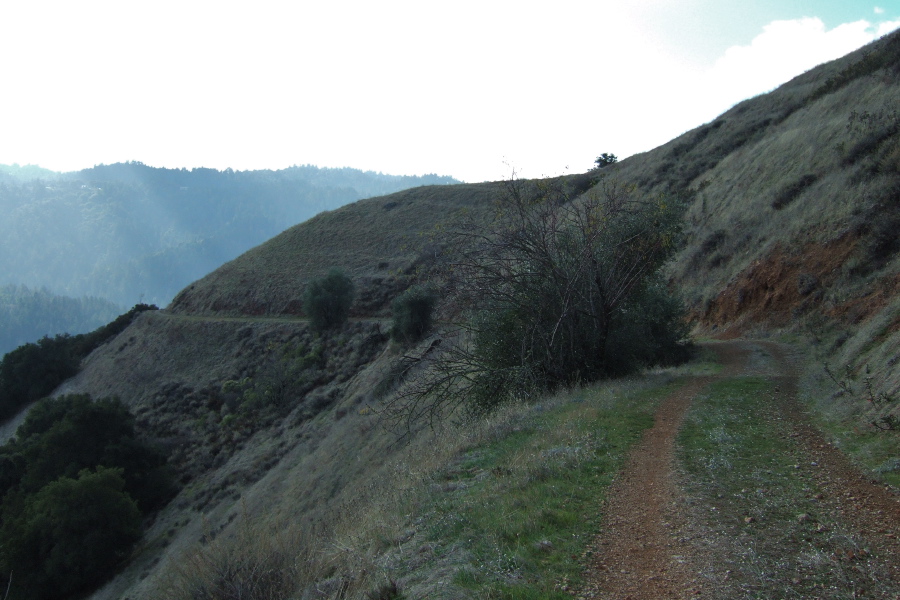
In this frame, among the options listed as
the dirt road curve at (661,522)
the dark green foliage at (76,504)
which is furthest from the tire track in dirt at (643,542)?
the dark green foliage at (76,504)

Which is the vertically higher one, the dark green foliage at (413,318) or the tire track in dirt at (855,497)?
the dark green foliage at (413,318)

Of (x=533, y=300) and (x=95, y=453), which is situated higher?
(x=533, y=300)

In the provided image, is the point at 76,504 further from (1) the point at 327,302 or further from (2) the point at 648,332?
(2) the point at 648,332

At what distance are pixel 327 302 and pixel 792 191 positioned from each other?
30835mm

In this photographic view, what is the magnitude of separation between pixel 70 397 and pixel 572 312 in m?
37.8

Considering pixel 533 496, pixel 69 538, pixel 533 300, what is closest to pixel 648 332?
pixel 533 300

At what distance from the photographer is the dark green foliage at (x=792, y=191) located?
24281 millimetres

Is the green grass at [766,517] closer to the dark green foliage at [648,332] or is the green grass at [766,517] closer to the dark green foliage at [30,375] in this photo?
the dark green foliage at [648,332]

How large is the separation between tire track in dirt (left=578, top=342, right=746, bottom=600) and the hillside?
0.05 meters

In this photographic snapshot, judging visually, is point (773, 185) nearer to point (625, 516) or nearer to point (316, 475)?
point (316, 475)

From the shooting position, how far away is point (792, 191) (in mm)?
24781

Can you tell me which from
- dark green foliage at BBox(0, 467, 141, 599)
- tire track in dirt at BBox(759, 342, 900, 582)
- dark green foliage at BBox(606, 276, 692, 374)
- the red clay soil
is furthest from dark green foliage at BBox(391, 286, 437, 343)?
tire track in dirt at BBox(759, 342, 900, 582)

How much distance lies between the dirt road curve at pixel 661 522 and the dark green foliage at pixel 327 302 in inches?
1473

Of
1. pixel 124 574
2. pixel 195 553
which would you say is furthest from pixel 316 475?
pixel 195 553
